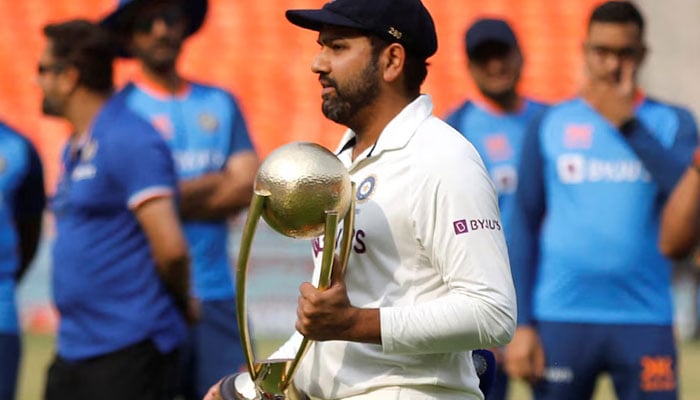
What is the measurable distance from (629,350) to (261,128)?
33.3 ft

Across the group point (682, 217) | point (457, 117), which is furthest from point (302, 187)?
point (457, 117)

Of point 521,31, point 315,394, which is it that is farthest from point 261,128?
point 315,394

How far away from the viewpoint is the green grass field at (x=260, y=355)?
33.1ft

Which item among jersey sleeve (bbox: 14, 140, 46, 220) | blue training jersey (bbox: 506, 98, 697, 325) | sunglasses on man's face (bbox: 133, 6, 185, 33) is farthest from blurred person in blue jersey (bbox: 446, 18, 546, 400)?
jersey sleeve (bbox: 14, 140, 46, 220)

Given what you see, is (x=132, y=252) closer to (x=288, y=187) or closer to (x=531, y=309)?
(x=531, y=309)

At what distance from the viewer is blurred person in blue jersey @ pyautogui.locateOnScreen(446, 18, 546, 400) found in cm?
725

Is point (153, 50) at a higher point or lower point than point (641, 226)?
higher

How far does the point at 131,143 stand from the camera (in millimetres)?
5211

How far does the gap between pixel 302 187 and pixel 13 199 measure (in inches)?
148

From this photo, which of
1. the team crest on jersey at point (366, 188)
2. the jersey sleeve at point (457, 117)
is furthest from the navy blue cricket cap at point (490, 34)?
the team crest on jersey at point (366, 188)

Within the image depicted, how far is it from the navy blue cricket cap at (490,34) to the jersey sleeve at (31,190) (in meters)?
2.26

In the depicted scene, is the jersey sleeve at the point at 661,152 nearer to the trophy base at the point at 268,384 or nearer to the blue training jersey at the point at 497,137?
the blue training jersey at the point at 497,137

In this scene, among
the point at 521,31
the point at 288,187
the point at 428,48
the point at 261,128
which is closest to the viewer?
Result: the point at 288,187

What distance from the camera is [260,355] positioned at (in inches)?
437
